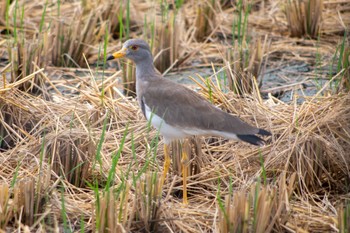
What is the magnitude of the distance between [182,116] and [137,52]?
0.78m

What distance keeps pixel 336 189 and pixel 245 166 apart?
632 mm

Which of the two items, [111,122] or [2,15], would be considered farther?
[2,15]

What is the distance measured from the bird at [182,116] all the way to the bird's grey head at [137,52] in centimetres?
18

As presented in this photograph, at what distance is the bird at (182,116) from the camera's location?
5.15 m

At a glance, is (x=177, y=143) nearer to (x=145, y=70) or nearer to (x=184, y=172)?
(x=184, y=172)

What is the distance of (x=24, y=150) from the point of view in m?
5.72

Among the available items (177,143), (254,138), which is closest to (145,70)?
(177,143)

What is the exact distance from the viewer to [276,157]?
5512 mm

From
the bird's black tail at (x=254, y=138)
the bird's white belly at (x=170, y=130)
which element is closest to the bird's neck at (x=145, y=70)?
the bird's white belly at (x=170, y=130)

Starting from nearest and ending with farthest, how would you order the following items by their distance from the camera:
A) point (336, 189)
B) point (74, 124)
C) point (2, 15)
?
point (336, 189) → point (74, 124) → point (2, 15)

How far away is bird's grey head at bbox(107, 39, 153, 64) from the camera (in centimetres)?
589

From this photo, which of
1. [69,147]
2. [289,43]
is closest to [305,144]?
[69,147]

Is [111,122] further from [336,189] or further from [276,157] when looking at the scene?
[336,189]

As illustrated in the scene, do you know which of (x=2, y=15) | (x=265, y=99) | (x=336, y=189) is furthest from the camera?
(x=2, y=15)
